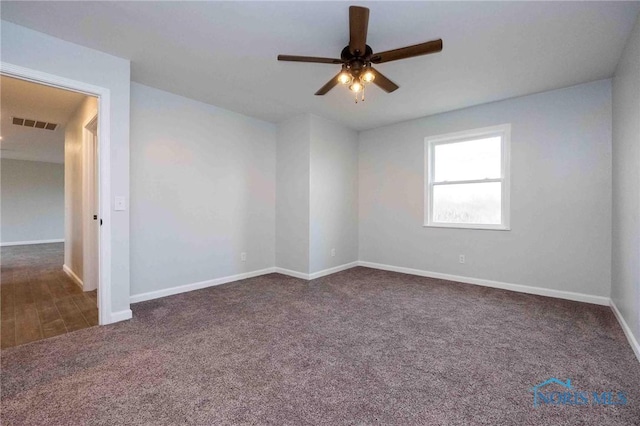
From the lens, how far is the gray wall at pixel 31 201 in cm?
809

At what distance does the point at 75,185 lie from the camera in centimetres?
451

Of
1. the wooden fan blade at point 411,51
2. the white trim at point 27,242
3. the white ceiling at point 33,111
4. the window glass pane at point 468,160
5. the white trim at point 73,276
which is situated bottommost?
the white trim at point 73,276

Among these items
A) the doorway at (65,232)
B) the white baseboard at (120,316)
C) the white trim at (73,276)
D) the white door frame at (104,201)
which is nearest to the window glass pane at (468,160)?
the white door frame at (104,201)

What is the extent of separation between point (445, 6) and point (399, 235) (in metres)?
3.48

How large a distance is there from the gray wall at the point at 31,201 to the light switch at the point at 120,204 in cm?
860

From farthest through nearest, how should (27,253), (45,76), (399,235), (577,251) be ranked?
(27,253) → (399,235) → (577,251) → (45,76)

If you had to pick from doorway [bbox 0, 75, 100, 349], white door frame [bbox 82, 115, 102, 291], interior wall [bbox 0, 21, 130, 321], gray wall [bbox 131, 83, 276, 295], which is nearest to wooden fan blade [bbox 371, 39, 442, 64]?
interior wall [bbox 0, 21, 130, 321]

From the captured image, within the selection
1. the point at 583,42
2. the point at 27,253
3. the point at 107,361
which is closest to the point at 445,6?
the point at 583,42

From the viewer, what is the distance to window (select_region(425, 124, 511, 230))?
397 cm

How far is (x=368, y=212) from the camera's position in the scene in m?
5.35

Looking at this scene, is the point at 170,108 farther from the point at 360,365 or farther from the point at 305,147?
the point at 360,365

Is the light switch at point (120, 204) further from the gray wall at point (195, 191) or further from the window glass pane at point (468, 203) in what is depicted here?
the window glass pane at point (468, 203)

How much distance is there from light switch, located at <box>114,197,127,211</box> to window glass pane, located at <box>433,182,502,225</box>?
419 centimetres


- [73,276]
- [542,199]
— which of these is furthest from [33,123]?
[542,199]
